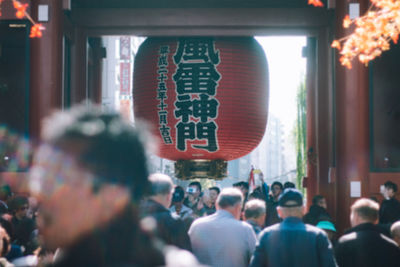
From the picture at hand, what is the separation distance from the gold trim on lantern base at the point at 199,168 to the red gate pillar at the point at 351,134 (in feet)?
6.89

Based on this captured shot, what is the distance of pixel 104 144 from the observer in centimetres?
133

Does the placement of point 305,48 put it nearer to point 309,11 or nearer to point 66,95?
point 309,11

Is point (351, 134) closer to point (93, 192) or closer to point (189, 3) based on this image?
point (189, 3)

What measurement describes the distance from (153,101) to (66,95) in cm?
215

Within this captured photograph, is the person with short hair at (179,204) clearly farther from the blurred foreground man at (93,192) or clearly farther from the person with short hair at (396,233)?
the blurred foreground man at (93,192)

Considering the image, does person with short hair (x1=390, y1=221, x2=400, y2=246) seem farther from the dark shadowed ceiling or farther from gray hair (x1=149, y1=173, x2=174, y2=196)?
the dark shadowed ceiling

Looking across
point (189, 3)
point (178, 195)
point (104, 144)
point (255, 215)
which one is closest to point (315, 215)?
point (255, 215)

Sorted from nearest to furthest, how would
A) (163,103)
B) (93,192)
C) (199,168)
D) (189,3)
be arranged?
(93,192) < (163,103) < (199,168) < (189,3)

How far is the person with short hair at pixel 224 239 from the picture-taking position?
193 inches

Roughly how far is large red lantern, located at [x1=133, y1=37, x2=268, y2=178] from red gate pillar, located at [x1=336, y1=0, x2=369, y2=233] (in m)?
1.32

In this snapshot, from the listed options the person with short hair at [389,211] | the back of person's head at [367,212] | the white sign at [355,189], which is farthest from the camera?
the white sign at [355,189]

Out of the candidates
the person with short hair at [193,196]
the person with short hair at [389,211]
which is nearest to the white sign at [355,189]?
the person with short hair at [389,211]

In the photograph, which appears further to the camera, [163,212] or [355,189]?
[355,189]

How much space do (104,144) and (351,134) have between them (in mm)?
8218
